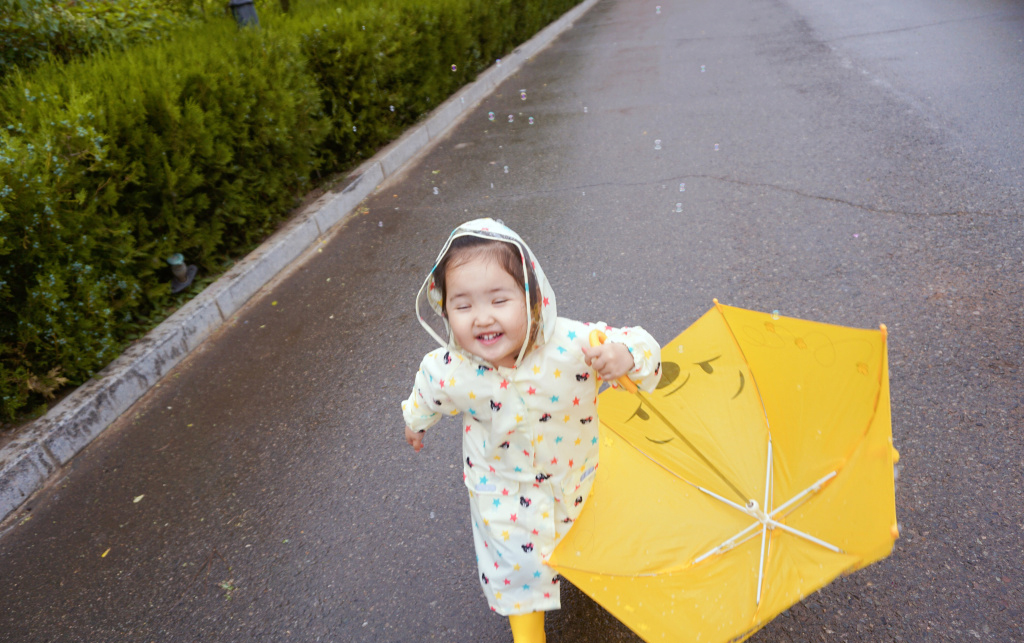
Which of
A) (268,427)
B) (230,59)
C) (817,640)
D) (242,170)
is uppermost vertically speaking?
(230,59)

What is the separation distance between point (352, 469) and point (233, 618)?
81cm

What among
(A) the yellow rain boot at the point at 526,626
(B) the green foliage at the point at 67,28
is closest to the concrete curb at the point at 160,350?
(B) the green foliage at the point at 67,28

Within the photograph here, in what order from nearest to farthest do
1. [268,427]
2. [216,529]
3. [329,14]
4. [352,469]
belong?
[216,529] → [352,469] → [268,427] → [329,14]

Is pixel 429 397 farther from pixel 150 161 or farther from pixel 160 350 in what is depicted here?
pixel 150 161

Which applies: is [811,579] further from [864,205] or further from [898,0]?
[898,0]

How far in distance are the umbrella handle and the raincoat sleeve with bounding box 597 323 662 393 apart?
0.02 meters

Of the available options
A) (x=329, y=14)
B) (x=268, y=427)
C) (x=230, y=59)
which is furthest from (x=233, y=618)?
(x=329, y=14)

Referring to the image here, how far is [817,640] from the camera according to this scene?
6.86 feet

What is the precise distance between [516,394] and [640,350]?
0.35m

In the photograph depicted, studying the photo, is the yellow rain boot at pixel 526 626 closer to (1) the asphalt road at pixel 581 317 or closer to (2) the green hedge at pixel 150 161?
(1) the asphalt road at pixel 581 317

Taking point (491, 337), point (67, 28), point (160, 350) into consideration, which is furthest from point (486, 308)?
point (67, 28)

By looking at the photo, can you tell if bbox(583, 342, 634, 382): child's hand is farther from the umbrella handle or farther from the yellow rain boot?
the yellow rain boot

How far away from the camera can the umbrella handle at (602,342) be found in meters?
1.78

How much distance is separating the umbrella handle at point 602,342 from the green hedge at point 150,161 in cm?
317
